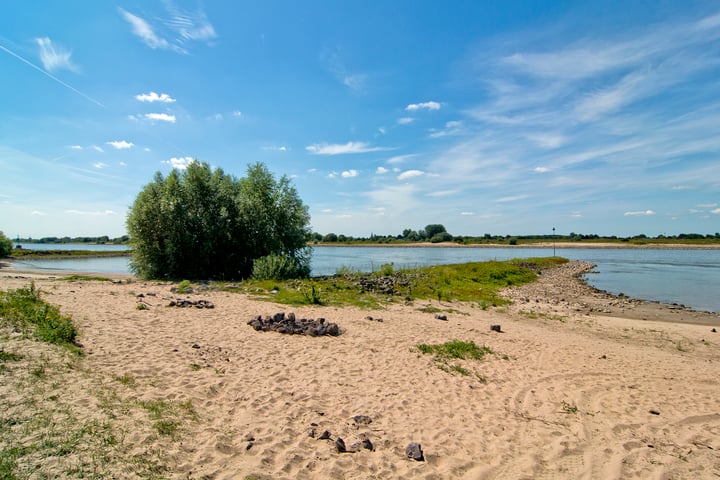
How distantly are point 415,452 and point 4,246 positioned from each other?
65.4 metres

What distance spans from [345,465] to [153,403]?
2896 millimetres

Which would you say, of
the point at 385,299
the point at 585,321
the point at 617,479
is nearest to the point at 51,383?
the point at 617,479

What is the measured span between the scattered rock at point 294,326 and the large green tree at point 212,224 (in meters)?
14.2

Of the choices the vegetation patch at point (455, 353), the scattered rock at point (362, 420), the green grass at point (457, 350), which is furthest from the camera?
the green grass at point (457, 350)

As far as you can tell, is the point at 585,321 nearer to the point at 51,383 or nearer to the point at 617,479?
the point at 617,479

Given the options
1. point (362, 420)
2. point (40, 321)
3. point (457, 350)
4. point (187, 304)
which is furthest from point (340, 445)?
point (187, 304)

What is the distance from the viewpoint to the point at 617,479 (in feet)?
15.3

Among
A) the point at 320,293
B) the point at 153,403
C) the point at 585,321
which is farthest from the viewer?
the point at 320,293

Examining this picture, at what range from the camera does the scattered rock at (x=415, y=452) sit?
4840mm

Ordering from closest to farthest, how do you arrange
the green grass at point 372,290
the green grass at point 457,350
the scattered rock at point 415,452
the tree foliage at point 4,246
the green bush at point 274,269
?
the scattered rock at point 415,452 → the green grass at point 457,350 → the green grass at point 372,290 → the green bush at point 274,269 → the tree foliage at point 4,246

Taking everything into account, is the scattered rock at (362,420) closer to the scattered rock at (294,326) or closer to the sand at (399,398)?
the sand at (399,398)

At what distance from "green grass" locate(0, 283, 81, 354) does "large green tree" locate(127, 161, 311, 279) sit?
15559 millimetres

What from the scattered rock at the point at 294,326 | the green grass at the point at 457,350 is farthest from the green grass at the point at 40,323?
the green grass at the point at 457,350

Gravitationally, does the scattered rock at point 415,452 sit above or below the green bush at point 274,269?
below
